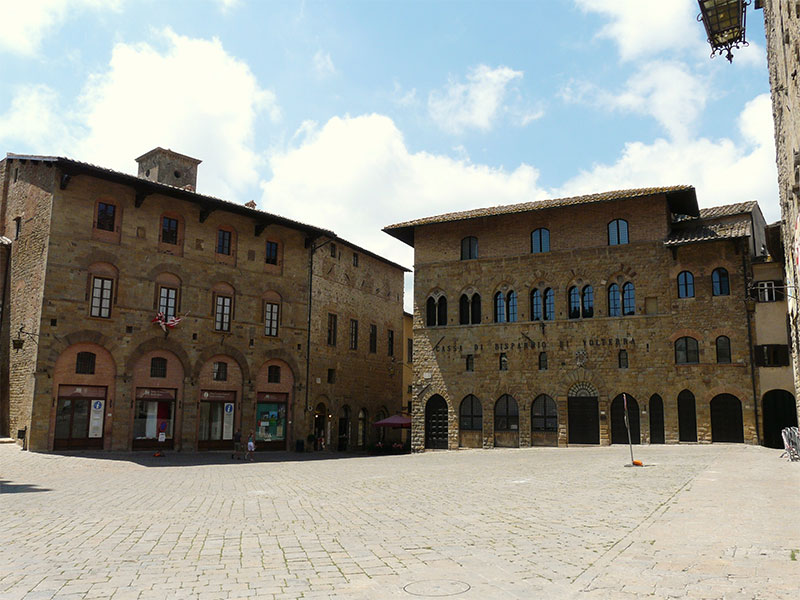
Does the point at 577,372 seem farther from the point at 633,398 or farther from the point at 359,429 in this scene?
the point at 359,429

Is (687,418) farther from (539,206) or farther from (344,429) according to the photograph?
(344,429)

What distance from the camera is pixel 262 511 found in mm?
11453

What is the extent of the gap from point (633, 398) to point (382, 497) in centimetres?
1841

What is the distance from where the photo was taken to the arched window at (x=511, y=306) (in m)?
31.4

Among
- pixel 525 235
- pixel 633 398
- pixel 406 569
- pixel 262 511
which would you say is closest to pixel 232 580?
pixel 406 569

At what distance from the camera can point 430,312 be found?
33.3 metres

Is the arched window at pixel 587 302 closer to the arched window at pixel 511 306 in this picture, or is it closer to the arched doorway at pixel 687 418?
the arched window at pixel 511 306

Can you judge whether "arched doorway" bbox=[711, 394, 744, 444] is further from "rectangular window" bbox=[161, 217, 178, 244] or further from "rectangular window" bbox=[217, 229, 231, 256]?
"rectangular window" bbox=[161, 217, 178, 244]

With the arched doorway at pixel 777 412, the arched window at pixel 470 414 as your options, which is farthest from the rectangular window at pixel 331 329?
the arched doorway at pixel 777 412

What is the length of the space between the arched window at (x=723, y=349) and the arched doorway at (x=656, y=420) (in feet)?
9.75

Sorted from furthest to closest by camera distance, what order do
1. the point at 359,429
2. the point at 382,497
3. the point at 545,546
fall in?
the point at 359,429, the point at 382,497, the point at 545,546

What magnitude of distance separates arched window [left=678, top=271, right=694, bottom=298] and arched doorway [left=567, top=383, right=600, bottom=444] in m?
5.63

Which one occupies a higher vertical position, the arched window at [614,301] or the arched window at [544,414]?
the arched window at [614,301]

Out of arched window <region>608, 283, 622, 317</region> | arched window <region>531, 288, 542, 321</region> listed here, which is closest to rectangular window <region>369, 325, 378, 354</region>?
arched window <region>531, 288, 542, 321</region>
